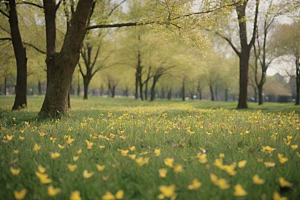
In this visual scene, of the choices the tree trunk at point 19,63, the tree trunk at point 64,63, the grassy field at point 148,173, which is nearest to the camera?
the grassy field at point 148,173

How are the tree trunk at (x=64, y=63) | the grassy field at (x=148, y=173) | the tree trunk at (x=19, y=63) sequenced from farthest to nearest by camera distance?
the tree trunk at (x=19, y=63) → the tree trunk at (x=64, y=63) → the grassy field at (x=148, y=173)

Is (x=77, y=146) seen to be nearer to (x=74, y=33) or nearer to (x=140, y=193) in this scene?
(x=140, y=193)

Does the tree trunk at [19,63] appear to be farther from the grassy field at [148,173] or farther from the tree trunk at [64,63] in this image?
the grassy field at [148,173]

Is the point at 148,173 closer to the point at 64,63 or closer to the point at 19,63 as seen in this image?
the point at 64,63

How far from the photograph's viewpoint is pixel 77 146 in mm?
2838

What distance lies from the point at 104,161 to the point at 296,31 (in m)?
20.5

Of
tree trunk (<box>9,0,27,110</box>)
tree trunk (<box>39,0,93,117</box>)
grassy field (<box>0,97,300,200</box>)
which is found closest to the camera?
grassy field (<box>0,97,300,200</box>)

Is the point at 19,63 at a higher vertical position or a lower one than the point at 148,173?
higher

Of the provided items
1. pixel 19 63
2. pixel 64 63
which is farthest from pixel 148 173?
pixel 19 63

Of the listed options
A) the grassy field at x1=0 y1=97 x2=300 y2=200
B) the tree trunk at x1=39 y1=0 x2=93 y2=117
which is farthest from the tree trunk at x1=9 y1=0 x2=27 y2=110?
the grassy field at x1=0 y1=97 x2=300 y2=200

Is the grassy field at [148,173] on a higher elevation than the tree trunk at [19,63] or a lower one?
lower

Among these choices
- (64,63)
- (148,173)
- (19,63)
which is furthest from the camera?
(19,63)

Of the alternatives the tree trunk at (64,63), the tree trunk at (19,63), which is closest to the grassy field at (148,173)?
the tree trunk at (64,63)

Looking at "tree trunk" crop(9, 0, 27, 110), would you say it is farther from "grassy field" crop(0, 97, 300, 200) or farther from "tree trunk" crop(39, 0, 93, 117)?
"grassy field" crop(0, 97, 300, 200)
